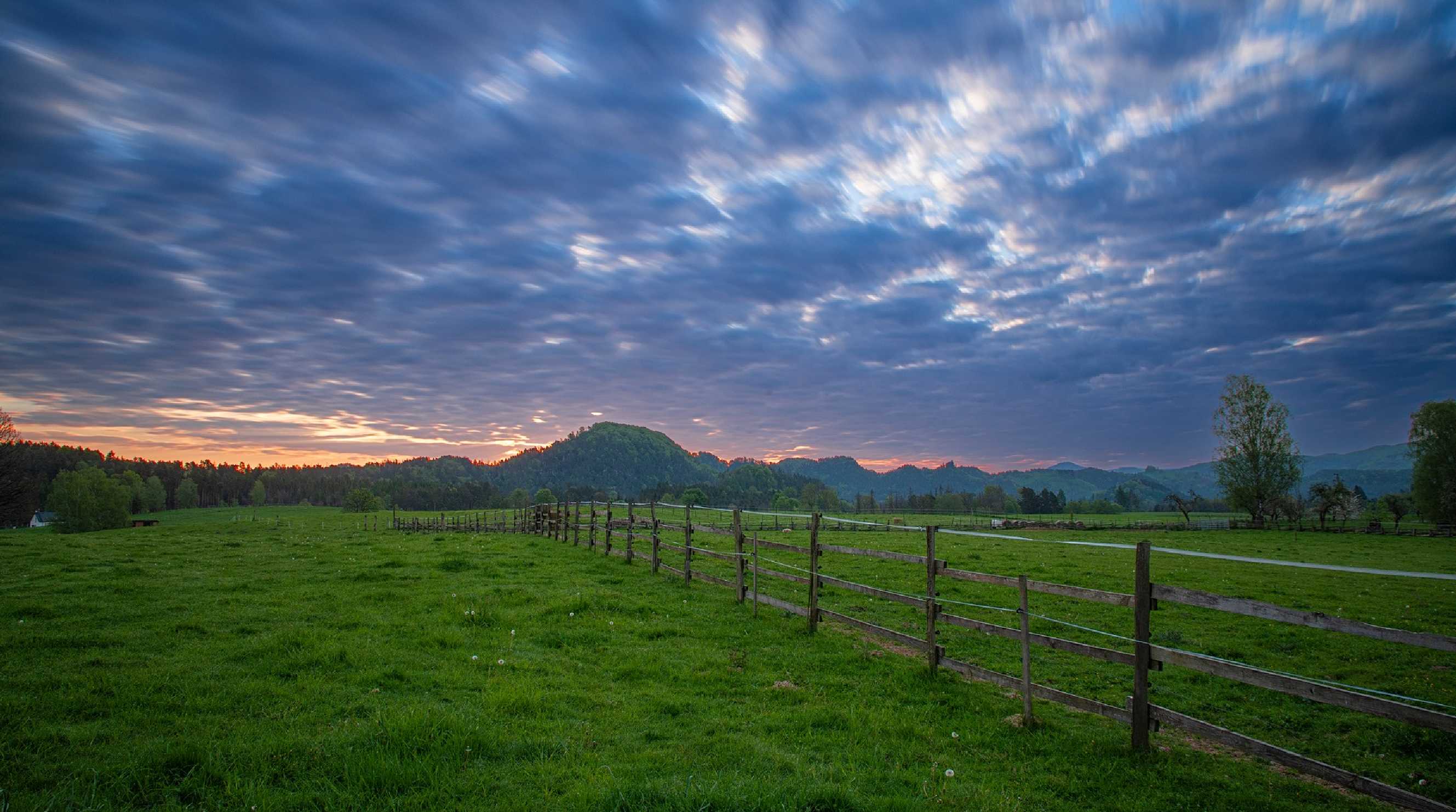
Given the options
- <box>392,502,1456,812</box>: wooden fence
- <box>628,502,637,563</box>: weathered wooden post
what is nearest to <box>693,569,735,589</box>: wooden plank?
<box>392,502,1456,812</box>: wooden fence

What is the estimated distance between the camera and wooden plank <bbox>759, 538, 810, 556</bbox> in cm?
1221

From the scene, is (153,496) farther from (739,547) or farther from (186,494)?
(739,547)

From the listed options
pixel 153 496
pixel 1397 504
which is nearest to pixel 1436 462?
pixel 1397 504

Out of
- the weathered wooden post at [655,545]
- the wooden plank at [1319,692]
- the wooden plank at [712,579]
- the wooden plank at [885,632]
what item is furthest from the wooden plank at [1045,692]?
the weathered wooden post at [655,545]

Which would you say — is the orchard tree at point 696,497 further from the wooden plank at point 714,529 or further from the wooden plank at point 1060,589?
the wooden plank at point 1060,589

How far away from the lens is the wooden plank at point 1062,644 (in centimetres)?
661

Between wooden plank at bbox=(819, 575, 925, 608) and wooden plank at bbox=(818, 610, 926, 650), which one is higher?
wooden plank at bbox=(819, 575, 925, 608)

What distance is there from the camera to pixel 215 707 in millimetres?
6891

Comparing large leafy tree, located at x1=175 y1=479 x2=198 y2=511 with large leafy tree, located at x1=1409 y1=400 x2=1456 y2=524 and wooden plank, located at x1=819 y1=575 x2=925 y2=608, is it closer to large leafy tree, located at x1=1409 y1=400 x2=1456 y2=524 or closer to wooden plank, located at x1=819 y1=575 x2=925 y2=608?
wooden plank, located at x1=819 y1=575 x2=925 y2=608

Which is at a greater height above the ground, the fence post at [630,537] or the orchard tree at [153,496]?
the fence post at [630,537]

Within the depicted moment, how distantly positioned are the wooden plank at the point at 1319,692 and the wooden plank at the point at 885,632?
394 centimetres

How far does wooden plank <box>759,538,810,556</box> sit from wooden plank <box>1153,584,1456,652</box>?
648 centimetres

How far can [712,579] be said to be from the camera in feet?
51.8

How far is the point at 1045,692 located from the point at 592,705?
5.50 metres
